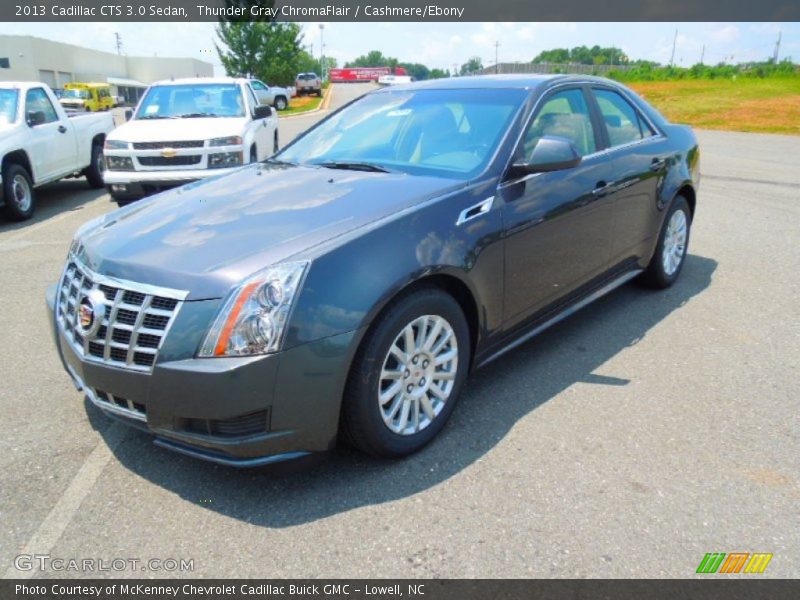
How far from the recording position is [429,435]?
3.12 meters

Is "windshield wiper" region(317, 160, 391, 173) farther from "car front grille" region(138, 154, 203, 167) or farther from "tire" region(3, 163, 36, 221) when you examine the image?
"tire" region(3, 163, 36, 221)

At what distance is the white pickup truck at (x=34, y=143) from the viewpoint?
336 inches

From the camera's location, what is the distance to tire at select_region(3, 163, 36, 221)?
8398mm

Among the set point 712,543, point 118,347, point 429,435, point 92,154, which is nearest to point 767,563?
point 712,543

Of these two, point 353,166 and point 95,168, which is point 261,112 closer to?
point 95,168

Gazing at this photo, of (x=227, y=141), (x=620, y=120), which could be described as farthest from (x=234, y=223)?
(x=227, y=141)

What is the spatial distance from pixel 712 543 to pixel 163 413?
2184 mm

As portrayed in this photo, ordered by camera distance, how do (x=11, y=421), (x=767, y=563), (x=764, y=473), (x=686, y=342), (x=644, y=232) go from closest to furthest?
(x=767, y=563) → (x=764, y=473) → (x=11, y=421) → (x=686, y=342) → (x=644, y=232)

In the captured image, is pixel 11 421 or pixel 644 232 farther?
pixel 644 232

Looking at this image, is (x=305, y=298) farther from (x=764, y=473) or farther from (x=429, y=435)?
(x=764, y=473)

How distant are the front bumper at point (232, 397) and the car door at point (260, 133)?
700 centimetres

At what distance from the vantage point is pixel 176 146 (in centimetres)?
817

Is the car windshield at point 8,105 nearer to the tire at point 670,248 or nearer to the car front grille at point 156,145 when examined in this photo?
the car front grille at point 156,145

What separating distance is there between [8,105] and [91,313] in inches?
321
